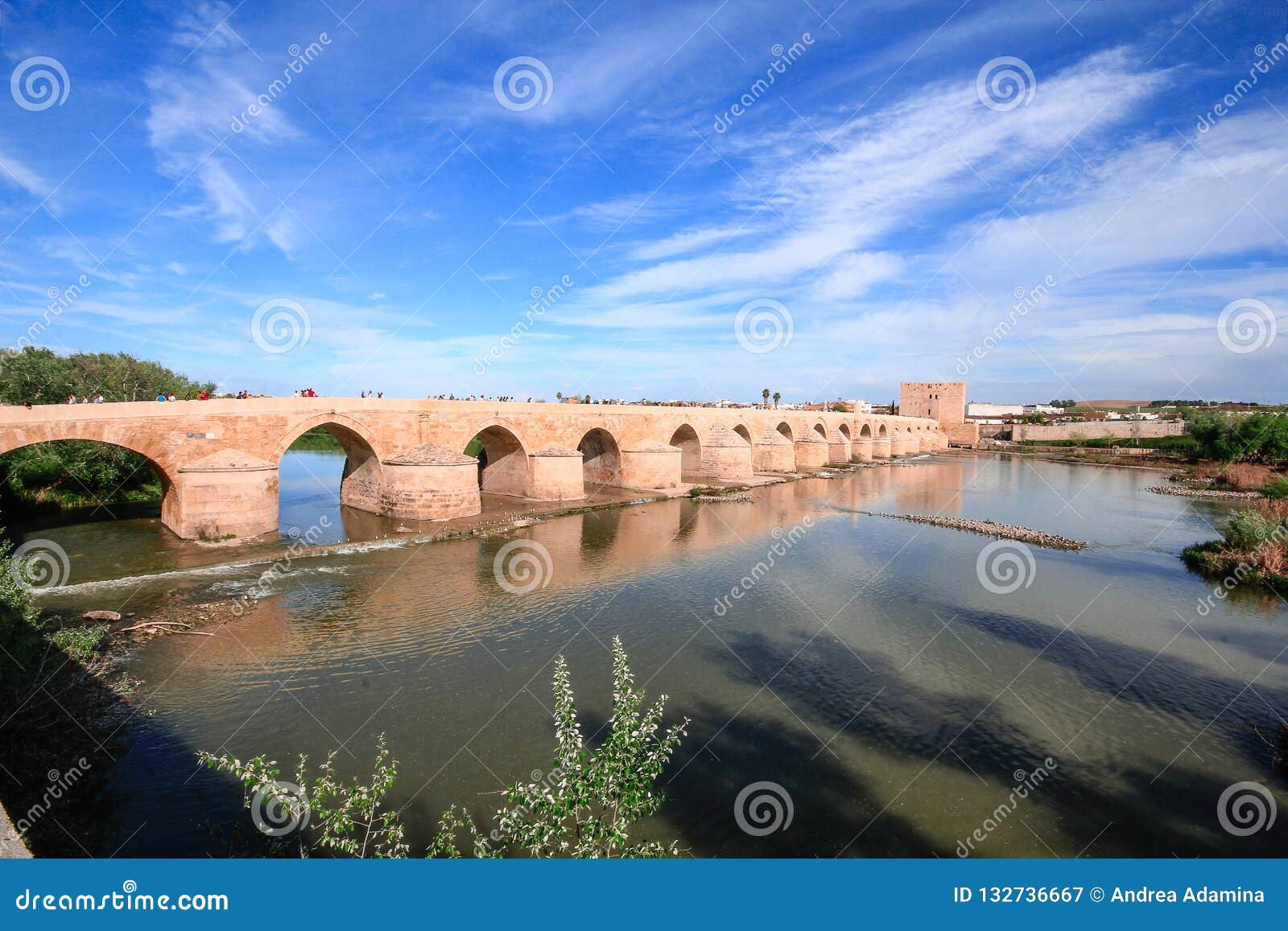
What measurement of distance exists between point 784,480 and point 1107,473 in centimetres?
2348

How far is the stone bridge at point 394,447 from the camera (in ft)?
45.7

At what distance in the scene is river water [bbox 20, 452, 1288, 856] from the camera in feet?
18.3

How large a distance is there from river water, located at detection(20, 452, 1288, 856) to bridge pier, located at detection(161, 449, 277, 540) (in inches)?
27.2

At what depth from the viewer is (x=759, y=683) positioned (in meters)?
8.38

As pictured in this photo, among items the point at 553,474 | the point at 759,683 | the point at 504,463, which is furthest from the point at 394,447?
the point at 759,683

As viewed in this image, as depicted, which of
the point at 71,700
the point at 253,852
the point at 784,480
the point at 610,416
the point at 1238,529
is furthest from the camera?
the point at 784,480

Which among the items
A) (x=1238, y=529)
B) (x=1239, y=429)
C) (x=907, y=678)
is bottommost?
(x=907, y=678)

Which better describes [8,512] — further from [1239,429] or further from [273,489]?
[1239,429]

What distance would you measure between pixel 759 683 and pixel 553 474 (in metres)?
15.1

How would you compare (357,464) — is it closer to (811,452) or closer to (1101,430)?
(811,452)

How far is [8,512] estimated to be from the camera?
57.3 feet

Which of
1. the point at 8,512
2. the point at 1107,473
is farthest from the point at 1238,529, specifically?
the point at 8,512

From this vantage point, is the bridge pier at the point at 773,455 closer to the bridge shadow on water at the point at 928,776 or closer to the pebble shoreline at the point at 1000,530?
the pebble shoreline at the point at 1000,530

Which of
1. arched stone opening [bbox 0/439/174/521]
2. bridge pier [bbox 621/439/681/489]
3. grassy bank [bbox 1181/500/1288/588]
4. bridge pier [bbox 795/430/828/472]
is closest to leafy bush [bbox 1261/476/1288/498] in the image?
grassy bank [bbox 1181/500/1288/588]
